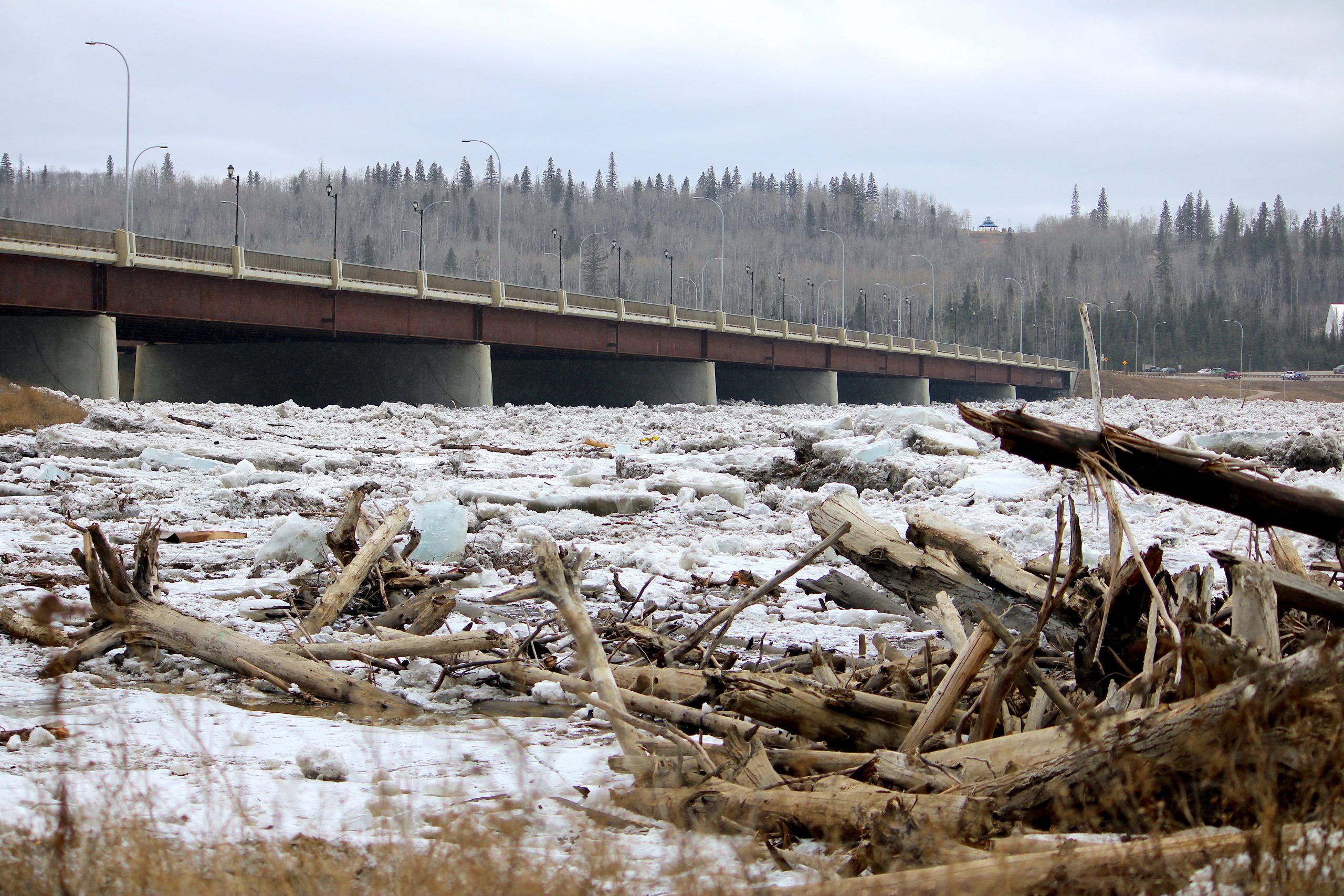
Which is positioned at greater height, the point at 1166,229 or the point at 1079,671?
the point at 1166,229

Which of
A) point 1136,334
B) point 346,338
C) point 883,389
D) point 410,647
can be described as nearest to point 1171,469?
point 410,647

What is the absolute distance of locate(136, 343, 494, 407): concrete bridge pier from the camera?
37.8 meters

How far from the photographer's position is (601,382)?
49.2 metres

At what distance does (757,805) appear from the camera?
111 inches

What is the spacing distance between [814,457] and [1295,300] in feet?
545

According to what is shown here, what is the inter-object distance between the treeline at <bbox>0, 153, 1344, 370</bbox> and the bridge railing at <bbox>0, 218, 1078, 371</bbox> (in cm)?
7240

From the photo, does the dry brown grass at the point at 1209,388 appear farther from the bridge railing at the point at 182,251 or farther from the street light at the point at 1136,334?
the bridge railing at the point at 182,251

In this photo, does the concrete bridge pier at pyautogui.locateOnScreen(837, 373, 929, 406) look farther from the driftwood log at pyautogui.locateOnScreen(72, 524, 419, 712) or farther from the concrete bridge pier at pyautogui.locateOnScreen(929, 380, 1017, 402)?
the driftwood log at pyautogui.locateOnScreen(72, 524, 419, 712)

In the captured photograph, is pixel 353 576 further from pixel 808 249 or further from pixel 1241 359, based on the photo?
pixel 808 249

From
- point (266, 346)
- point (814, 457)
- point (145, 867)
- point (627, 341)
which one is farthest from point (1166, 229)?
point (145, 867)

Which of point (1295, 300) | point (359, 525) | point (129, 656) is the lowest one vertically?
point (129, 656)

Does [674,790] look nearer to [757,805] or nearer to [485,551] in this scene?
[757,805]

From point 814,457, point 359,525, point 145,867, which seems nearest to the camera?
point 145,867

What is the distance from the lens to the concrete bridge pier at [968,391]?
88000mm
